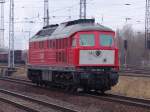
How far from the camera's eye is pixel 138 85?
28.0 meters

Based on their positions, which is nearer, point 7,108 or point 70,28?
point 7,108

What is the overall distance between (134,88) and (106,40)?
4.48 m

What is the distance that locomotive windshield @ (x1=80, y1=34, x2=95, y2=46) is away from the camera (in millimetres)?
24109

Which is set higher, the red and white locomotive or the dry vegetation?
the red and white locomotive

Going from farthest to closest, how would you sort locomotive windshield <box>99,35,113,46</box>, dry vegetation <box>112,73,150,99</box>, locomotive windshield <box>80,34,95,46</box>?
dry vegetation <box>112,73,150,99</box> < locomotive windshield <box>99,35,113,46</box> < locomotive windshield <box>80,34,95,46</box>

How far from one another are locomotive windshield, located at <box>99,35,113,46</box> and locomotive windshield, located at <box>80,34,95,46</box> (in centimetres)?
45

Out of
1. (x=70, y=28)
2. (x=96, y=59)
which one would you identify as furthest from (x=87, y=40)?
(x=70, y=28)

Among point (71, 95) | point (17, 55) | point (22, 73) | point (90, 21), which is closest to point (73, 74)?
point (71, 95)

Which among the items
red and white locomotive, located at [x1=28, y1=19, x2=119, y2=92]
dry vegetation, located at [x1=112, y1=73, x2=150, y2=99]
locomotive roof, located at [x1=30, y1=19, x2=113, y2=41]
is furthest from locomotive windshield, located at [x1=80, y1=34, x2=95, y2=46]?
dry vegetation, located at [x1=112, y1=73, x2=150, y2=99]

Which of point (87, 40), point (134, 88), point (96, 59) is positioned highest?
point (87, 40)

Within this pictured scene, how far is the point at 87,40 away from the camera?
2420 centimetres

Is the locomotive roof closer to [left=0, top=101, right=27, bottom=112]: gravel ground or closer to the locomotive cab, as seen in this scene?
the locomotive cab

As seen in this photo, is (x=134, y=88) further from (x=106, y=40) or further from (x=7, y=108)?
(x=7, y=108)

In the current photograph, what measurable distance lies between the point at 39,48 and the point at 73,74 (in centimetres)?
722
